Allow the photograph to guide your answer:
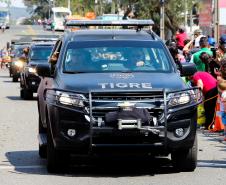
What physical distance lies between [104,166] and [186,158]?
4.51 feet

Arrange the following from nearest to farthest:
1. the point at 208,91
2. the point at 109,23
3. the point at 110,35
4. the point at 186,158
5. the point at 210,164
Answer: the point at 186,158 → the point at 210,164 → the point at 110,35 → the point at 109,23 → the point at 208,91

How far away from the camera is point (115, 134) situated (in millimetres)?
10820

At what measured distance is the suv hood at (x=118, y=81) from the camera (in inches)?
435

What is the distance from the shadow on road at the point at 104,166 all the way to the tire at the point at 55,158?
11cm

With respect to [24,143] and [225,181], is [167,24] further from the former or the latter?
[225,181]

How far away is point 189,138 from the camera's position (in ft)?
36.4

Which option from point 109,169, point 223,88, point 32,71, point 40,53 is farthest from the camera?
point 40,53

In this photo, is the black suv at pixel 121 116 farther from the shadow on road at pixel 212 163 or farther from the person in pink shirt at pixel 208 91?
the person in pink shirt at pixel 208 91

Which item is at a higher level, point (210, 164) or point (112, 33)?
point (112, 33)

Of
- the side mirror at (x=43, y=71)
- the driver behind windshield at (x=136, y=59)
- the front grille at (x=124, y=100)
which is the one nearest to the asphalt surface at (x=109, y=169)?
the front grille at (x=124, y=100)

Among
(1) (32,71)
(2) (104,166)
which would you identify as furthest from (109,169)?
(1) (32,71)

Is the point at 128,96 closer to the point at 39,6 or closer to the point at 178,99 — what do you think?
the point at 178,99

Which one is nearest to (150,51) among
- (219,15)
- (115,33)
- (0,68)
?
(115,33)

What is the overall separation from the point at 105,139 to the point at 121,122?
0.30m
